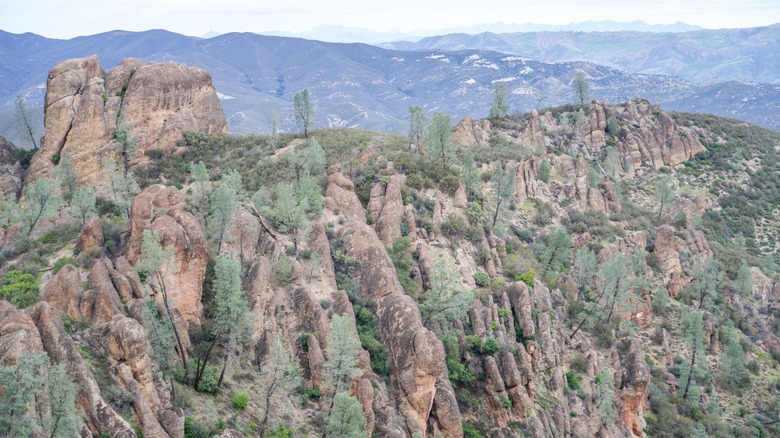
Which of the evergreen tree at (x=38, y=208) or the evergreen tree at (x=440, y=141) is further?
the evergreen tree at (x=440, y=141)

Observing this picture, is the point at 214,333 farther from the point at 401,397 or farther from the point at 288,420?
the point at 401,397

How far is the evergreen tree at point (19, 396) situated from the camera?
2977 centimetres

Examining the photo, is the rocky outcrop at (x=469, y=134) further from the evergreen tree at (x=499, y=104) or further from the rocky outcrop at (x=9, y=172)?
the rocky outcrop at (x=9, y=172)

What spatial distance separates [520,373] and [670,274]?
4205 cm

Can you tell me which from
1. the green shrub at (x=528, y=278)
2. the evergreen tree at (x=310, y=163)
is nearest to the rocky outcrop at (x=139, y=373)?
the green shrub at (x=528, y=278)

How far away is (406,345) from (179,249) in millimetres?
19910

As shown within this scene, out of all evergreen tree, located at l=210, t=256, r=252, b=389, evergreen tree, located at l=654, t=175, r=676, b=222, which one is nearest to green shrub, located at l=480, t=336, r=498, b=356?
evergreen tree, located at l=210, t=256, r=252, b=389

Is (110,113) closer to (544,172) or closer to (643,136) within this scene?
(544,172)

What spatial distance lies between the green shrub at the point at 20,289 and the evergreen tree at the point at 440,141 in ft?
173

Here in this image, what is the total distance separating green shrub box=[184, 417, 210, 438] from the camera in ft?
125

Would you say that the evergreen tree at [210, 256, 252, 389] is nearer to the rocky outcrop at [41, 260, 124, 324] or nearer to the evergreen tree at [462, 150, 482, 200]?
the rocky outcrop at [41, 260, 124, 324]

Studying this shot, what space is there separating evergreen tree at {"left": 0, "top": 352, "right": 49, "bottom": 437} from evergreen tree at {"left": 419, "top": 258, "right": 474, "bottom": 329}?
109ft

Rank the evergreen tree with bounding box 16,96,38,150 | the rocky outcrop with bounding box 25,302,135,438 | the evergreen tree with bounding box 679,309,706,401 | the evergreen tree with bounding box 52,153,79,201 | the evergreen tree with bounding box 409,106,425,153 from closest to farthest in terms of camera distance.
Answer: the rocky outcrop with bounding box 25,302,135,438, the evergreen tree with bounding box 679,309,706,401, the evergreen tree with bounding box 52,153,79,201, the evergreen tree with bounding box 409,106,425,153, the evergreen tree with bounding box 16,96,38,150

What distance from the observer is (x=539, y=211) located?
96312mm
